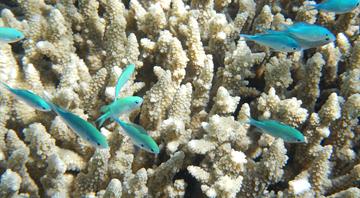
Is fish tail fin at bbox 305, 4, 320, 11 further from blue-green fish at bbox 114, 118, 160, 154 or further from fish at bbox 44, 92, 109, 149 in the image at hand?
fish at bbox 44, 92, 109, 149

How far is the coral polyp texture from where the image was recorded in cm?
224

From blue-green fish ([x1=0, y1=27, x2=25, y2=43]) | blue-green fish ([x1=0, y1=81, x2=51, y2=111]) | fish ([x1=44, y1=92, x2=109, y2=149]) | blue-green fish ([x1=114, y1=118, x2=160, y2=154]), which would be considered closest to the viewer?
fish ([x1=44, y1=92, x2=109, y2=149])

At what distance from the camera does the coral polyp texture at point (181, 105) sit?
224cm

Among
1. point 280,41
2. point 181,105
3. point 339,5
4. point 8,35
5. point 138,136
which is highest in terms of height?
point 339,5

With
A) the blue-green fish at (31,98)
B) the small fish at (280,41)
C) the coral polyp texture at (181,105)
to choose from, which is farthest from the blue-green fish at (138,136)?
the small fish at (280,41)

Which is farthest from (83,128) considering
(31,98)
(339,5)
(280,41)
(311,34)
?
(339,5)

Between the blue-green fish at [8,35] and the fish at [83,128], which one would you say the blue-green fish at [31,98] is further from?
the blue-green fish at [8,35]

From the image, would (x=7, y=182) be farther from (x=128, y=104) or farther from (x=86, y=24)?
(x=86, y=24)

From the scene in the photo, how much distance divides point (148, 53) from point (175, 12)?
1.59ft

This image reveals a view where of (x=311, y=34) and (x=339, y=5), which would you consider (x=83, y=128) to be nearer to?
(x=311, y=34)

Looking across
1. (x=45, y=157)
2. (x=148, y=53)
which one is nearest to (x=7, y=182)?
(x=45, y=157)

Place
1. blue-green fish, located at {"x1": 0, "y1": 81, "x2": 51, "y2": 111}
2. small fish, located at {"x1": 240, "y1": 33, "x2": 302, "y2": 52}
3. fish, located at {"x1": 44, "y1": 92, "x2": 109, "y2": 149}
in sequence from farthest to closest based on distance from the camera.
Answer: small fish, located at {"x1": 240, "y1": 33, "x2": 302, "y2": 52} < blue-green fish, located at {"x1": 0, "y1": 81, "x2": 51, "y2": 111} < fish, located at {"x1": 44, "y1": 92, "x2": 109, "y2": 149}

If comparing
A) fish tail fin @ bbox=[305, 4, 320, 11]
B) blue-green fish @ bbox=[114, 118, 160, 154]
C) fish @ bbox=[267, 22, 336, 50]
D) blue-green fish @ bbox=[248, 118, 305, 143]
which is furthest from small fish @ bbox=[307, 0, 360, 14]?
blue-green fish @ bbox=[114, 118, 160, 154]

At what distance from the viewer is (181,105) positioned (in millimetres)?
2506
